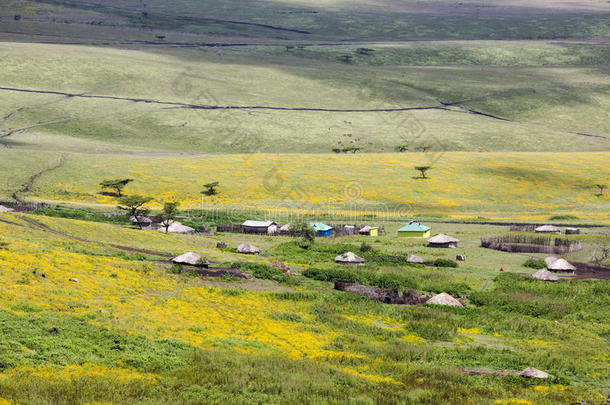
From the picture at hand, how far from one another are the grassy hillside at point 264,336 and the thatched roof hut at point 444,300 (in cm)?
118

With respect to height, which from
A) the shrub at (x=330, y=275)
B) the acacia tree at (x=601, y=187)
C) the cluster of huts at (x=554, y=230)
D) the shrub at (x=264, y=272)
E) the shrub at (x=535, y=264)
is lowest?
the acacia tree at (x=601, y=187)

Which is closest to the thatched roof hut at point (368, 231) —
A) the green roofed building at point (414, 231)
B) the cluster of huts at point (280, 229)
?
the cluster of huts at point (280, 229)

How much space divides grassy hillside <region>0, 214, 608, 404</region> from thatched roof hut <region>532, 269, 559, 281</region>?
1.62 meters

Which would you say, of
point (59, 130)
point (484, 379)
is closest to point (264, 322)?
point (484, 379)

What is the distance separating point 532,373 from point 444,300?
50.2ft

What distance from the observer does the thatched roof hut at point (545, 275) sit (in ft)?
167

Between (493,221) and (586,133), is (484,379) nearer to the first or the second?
(493,221)

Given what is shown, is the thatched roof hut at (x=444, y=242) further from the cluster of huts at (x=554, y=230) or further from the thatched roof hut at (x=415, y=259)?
the cluster of huts at (x=554, y=230)

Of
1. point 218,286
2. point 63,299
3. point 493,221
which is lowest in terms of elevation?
point 493,221

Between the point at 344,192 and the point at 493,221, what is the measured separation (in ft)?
87.1

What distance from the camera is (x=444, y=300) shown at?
43031 mm

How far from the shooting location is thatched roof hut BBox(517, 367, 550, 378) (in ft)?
90.5

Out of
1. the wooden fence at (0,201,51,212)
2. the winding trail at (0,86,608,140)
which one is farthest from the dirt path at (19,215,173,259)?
the winding trail at (0,86,608,140)

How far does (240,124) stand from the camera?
160500 millimetres
